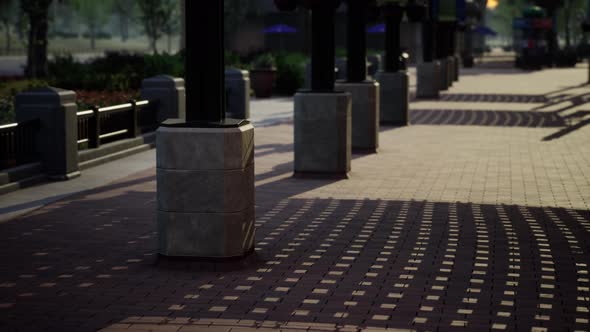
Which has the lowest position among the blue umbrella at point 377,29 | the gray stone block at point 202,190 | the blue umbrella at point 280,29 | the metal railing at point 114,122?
the gray stone block at point 202,190

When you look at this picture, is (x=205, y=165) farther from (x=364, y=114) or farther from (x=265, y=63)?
(x=265, y=63)

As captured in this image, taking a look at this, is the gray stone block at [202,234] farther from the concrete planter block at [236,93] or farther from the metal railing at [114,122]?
the concrete planter block at [236,93]

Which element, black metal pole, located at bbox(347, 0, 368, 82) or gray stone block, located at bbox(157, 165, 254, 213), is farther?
black metal pole, located at bbox(347, 0, 368, 82)

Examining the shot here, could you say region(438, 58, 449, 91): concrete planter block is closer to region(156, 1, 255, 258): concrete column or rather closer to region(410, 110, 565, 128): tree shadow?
region(410, 110, 565, 128): tree shadow

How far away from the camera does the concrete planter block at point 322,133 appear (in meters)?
15.6

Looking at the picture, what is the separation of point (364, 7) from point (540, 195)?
5.72 metres

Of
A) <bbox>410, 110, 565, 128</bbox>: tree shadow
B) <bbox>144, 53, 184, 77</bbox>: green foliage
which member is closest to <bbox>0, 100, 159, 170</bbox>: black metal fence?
<bbox>410, 110, 565, 128</bbox>: tree shadow

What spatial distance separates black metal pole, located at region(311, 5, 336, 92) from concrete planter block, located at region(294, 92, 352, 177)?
0.89ft

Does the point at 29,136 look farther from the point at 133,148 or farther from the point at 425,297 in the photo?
the point at 425,297

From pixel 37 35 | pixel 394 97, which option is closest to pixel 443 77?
pixel 394 97

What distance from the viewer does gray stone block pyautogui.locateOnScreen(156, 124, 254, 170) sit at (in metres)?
9.29

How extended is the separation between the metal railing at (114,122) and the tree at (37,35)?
2782cm

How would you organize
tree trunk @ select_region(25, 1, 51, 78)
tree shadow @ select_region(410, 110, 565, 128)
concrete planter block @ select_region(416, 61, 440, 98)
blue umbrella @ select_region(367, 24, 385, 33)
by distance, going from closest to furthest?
tree shadow @ select_region(410, 110, 565, 128) → concrete planter block @ select_region(416, 61, 440, 98) → tree trunk @ select_region(25, 1, 51, 78) → blue umbrella @ select_region(367, 24, 385, 33)

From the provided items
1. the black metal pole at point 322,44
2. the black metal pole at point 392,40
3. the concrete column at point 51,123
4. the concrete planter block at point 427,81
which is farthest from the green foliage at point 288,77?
the concrete column at point 51,123
